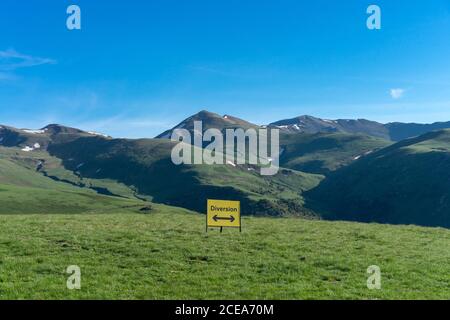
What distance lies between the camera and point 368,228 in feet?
130

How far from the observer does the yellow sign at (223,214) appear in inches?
1288

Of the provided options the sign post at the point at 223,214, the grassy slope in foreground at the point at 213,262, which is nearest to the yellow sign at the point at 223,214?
the sign post at the point at 223,214

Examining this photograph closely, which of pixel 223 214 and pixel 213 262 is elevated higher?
pixel 223 214

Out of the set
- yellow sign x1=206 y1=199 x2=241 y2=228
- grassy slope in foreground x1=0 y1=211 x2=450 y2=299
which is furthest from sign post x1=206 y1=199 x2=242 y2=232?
grassy slope in foreground x1=0 y1=211 x2=450 y2=299

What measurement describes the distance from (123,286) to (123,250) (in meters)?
6.39

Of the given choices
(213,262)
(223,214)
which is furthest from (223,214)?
(213,262)

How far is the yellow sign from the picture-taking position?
107ft

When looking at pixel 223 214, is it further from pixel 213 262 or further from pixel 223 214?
pixel 213 262

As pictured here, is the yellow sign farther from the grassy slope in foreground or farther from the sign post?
the grassy slope in foreground

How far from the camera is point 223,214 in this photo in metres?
33.2

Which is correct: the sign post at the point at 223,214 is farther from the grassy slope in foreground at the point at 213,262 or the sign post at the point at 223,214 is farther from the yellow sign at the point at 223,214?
the grassy slope in foreground at the point at 213,262
